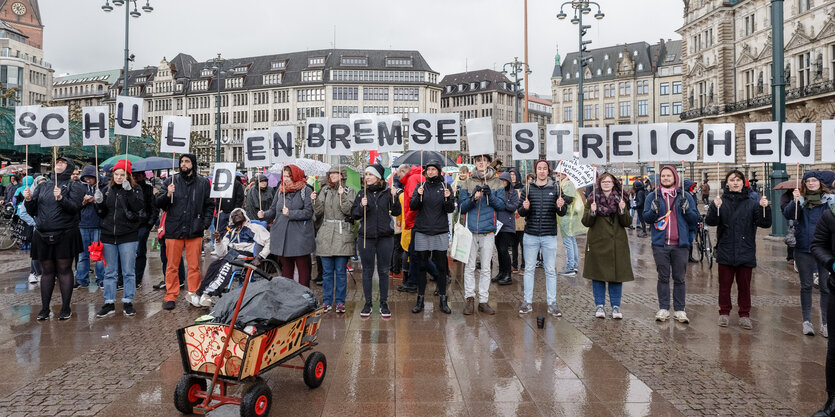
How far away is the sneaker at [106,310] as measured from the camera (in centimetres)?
800

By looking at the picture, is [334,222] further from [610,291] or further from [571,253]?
[571,253]

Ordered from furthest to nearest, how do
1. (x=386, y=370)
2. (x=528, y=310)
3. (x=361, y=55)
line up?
(x=361, y=55)
(x=528, y=310)
(x=386, y=370)

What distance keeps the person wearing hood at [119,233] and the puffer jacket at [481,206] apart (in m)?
4.60

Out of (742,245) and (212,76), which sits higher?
(212,76)

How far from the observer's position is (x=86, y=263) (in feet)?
34.0

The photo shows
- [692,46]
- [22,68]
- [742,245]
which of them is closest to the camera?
[742,245]

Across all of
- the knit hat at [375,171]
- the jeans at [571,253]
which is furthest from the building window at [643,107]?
the knit hat at [375,171]

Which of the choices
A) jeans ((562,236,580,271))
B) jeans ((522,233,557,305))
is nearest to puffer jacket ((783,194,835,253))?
jeans ((522,233,557,305))

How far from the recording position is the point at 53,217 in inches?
299

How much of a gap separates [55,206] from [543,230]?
6469 mm

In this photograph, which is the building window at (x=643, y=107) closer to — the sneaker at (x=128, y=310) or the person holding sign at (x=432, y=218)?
the person holding sign at (x=432, y=218)

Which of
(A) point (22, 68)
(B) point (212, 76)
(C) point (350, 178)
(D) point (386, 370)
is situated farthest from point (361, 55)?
(D) point (386, 370)

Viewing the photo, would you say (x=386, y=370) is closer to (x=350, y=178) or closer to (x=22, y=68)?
(x=350, y=178)

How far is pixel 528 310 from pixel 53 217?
641 cm
